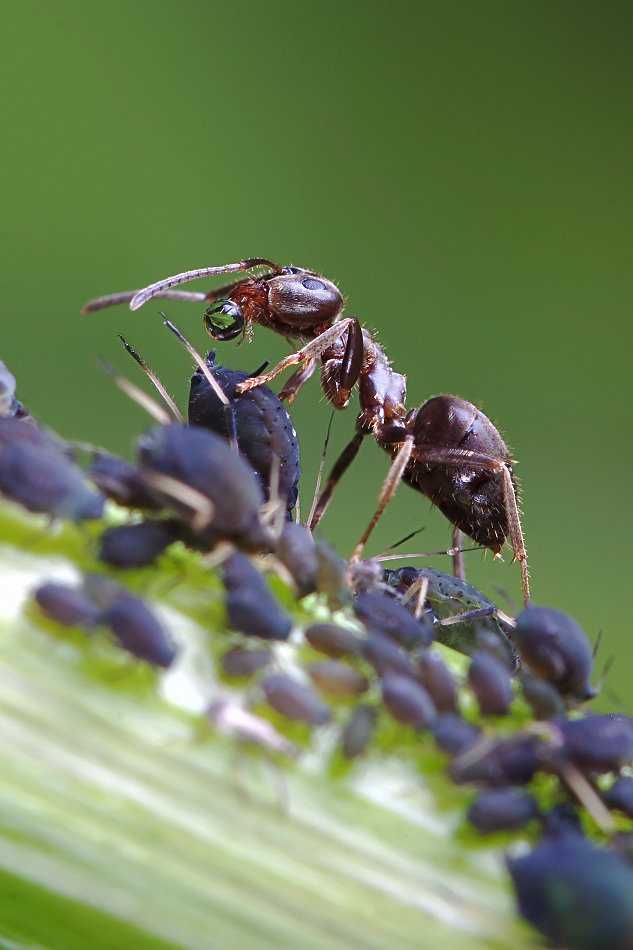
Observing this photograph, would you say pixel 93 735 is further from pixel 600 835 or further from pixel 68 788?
pixel 600 835

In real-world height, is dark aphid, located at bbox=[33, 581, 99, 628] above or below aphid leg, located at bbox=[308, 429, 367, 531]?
below

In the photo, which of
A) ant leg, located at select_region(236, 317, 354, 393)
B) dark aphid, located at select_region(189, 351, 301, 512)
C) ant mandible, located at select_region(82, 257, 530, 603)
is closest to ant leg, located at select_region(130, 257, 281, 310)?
ant mandible, located at select_region(82, 257, 530, 603)

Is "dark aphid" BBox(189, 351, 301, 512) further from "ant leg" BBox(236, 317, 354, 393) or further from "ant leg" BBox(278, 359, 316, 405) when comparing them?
"ant leg" BBox(278, 359, 316, 405)

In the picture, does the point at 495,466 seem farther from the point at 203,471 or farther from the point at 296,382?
the point at 203,471

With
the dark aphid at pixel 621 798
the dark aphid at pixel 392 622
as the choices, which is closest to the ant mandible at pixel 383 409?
the dark aphid at pixel 392 622

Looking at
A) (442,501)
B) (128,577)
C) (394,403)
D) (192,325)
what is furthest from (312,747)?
(192,325)
